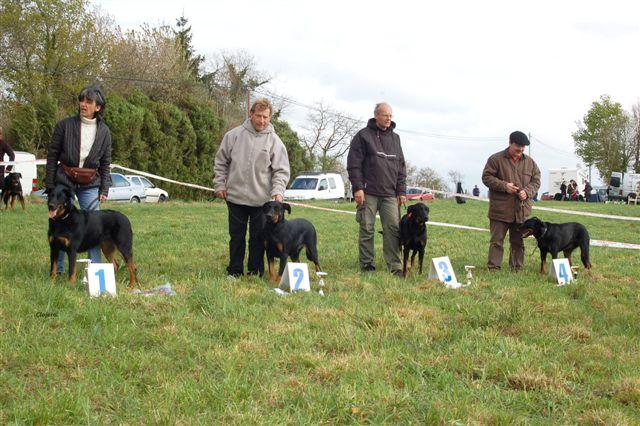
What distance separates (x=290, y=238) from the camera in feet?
21.7

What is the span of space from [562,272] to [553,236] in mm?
1055

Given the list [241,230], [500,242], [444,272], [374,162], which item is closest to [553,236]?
[500,242]

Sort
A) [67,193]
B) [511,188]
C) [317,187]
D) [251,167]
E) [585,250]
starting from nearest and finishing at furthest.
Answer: [67,193]
[251,167]
[511,188]
[585,250]
[317,187]

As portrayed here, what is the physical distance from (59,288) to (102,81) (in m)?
28.0

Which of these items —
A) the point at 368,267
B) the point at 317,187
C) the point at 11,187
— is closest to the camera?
the point at 368,267

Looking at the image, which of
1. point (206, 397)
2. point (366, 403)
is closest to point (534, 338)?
point (366, 403)

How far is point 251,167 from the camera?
6.43m

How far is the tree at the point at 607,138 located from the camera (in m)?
54.6

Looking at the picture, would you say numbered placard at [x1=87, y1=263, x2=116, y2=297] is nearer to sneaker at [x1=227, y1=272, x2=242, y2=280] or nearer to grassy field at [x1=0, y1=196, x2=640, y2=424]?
grassy field at [x1=0, y1=196, x2=640, y2=424]

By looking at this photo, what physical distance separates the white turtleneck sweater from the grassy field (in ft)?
4.09

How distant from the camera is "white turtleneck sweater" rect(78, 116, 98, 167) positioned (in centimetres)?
596

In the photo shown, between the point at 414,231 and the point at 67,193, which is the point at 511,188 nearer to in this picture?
the point at 414,231

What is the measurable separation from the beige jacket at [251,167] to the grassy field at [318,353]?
3.10 ft

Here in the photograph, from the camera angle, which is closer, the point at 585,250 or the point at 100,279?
the point at 100,279
